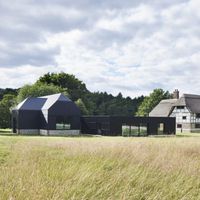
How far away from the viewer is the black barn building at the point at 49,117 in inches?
1453

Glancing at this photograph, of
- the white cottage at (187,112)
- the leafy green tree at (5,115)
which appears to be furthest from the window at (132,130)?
the leafy green tree at (5,115)

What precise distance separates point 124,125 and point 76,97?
28372mm

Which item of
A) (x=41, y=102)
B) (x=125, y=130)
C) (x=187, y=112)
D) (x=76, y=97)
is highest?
(x=76, y=97)

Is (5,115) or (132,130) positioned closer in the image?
(132,130)

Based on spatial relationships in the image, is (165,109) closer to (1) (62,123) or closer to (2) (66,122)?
(2) (66,122)

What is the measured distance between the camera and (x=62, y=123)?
37781 mm

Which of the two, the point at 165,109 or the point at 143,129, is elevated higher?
the point at 165,109

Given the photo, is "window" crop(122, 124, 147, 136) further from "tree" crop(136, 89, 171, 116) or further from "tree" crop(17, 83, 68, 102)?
"tree" crop(136, 89, 171, 116)

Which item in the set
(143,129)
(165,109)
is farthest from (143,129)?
(165,109)

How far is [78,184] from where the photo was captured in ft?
16.9

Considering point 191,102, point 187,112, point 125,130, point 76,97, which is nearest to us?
point 125,130

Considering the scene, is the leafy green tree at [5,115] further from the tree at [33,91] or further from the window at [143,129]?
the window at [143,129]

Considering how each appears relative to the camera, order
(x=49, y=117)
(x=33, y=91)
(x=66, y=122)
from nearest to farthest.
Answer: (x=49, y=117), (x=66, y=122), (x=33, y=91)

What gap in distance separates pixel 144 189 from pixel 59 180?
4.27 ft
